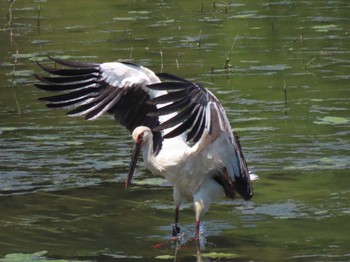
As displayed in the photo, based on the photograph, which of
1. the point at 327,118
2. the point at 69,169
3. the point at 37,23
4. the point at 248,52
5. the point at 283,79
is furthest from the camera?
the point at 37,23

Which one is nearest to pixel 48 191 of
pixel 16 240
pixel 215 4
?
pixel 16 240

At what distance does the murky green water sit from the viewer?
7.31m

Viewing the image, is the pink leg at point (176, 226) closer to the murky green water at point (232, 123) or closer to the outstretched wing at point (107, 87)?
the murky green water at point (232, 123)

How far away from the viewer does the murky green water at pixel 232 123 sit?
7.31 m

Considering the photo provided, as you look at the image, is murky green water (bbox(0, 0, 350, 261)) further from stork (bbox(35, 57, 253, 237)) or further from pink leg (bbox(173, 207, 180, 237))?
stork (bbox(35, 57, 253, 237))

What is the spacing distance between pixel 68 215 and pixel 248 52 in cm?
673

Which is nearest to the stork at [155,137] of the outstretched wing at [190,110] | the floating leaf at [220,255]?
the outstretched wing at [190,110]

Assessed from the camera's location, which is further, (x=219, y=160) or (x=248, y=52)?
(x=248, y=52)

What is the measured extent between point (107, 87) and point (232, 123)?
9.51 feet

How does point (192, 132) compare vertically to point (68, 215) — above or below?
above

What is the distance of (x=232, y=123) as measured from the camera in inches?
419

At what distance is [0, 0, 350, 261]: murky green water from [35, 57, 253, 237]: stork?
249mm

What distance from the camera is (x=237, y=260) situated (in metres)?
6.80

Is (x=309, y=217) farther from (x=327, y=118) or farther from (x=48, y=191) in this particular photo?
(x=327, y=118)
